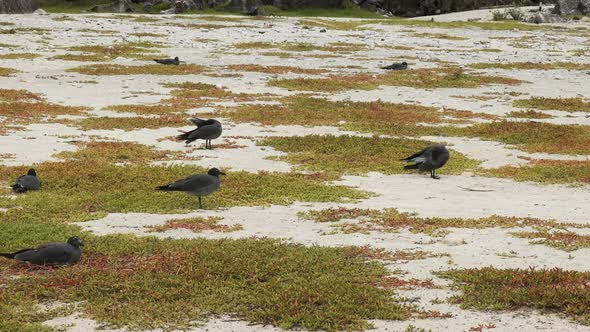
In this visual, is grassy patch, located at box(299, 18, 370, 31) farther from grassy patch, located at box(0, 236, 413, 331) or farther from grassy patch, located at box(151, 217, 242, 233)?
grassy patch, located at box(0, 236, 413, 331)

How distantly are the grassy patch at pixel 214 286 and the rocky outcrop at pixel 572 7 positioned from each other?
115 metres

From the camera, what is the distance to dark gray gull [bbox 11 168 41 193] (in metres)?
17.4

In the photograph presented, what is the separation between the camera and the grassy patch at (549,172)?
20.5m

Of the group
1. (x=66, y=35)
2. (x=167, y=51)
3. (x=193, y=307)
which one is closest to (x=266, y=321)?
(x=193, y=307)

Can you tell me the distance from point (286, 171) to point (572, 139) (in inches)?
450

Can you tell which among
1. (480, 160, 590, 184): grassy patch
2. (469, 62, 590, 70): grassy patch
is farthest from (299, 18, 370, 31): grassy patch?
(480, 160, 590, 184): grassy patch

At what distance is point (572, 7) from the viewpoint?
390ft

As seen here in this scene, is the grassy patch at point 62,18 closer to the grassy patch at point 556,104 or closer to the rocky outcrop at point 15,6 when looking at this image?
the rocky outcrop at point 15,6

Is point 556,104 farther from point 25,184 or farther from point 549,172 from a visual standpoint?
point 25,184

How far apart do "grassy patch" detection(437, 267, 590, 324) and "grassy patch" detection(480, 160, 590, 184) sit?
9.18m

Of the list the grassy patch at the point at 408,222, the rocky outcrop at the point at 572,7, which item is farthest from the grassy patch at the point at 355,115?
the rocky outcrop at the point at 572,7

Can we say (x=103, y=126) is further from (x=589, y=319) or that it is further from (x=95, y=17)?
(x=95, y=17)

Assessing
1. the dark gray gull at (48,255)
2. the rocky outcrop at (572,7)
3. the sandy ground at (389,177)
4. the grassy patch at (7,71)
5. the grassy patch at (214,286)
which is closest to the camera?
the grassy patch at (214,286)

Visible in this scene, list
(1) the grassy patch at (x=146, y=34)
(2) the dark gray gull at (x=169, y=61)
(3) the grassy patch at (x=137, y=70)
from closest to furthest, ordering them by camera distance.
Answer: (3) the grassy patch at (x=137, y=70), (2) the dark gray gull at (x=169, y=61), (1) the grassy patch at (x=146, y=34)
